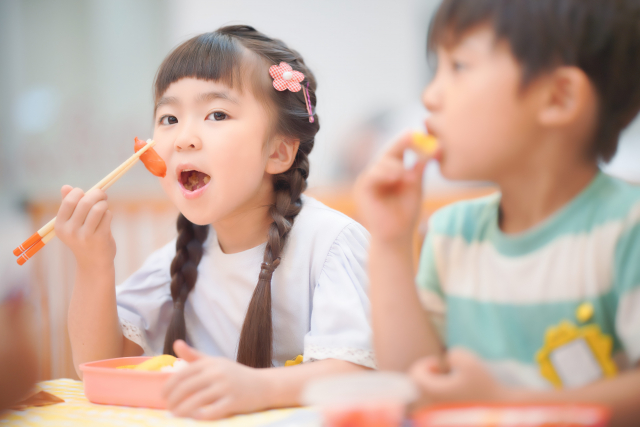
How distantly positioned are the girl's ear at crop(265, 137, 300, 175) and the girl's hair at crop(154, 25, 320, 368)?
0.04 ft

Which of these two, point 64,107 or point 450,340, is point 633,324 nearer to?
point 450,340

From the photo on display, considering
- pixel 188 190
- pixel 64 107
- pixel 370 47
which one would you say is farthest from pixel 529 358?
pixel 64 107

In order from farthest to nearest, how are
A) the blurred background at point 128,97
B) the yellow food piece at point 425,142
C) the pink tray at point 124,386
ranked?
the blurred background at point 128,97 → the pink tray at point 124,386 → the yellow food piece at point 425,142

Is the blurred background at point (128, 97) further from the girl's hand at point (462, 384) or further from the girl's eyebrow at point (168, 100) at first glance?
the girl's hand at point (462, 384)

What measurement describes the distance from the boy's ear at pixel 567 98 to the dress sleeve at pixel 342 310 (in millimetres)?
333

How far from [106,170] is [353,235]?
6.41ft

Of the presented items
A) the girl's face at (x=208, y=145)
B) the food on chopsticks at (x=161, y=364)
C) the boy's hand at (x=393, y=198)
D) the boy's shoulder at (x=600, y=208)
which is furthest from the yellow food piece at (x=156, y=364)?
the boy's shoulder at (x=600, y=208)

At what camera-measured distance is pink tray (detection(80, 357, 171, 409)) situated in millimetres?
668

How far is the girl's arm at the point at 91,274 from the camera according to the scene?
0.82m

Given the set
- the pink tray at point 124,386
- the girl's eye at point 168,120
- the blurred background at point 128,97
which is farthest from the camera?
the blurred background at point 128,97

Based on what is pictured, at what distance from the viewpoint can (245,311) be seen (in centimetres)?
92

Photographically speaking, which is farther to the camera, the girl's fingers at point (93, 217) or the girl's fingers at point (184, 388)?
the girl's fingers at point (93, 217)

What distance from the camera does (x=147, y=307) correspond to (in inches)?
39.0

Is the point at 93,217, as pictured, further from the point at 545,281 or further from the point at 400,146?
the point at 545,281
